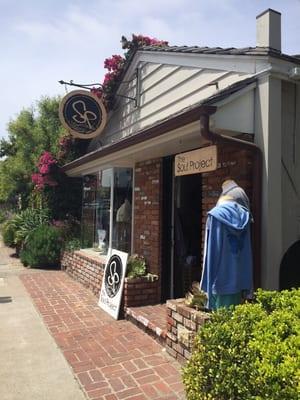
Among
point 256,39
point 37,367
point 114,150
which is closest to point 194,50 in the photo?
point 256,39

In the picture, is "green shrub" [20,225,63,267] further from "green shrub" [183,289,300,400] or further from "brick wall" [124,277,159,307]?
"green shrub" [183,289,300,400]

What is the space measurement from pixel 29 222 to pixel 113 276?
720 cm

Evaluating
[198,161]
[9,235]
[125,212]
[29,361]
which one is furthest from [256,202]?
[9,235]

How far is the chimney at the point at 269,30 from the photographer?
180 inches

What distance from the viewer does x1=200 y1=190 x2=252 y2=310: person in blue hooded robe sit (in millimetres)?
3709

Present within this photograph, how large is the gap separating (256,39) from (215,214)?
7.89ft

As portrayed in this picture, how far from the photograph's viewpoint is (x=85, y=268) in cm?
855

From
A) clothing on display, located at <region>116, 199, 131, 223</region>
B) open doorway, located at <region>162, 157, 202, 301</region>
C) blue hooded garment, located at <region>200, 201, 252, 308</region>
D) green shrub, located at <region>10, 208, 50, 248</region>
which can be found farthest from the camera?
green shrub, located at <region>10, 208, 50, 248</region>

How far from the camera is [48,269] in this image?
11023mm

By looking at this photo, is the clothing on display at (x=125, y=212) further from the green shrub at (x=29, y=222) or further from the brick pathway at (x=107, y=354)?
the green shrub at (x=29, y=222)

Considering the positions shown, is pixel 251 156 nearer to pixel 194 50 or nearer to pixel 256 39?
pixel 256 39

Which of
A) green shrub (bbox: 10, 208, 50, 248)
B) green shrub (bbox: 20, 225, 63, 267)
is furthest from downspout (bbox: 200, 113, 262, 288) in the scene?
green shrub (bbox: 10, 208, 50, 248)

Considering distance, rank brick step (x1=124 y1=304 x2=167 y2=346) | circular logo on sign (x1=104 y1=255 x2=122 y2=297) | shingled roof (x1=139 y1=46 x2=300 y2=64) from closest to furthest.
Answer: shingled roof (x1=139 y1=46 x2=300 y2=64)
brick step (x1=124 y1=304 x2=167 y2=346)
circular logo on sign (x1=104 y1=255 x2=122 y2=297)

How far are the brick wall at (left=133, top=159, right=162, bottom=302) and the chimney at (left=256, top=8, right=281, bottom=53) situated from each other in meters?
2.65
